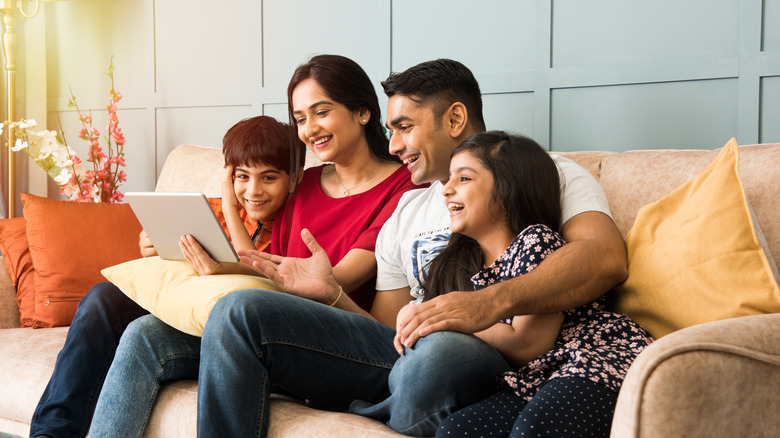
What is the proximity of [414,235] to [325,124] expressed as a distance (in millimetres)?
428

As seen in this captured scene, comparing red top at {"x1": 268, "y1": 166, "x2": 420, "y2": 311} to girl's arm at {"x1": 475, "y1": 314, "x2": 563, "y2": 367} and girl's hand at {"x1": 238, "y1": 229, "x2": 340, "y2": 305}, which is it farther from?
girl's arm at {"x1": 475, "y1": 314, "x2": 563, "y2": 367}

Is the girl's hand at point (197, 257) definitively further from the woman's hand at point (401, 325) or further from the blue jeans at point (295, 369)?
the woman's hand at point (401, 325)

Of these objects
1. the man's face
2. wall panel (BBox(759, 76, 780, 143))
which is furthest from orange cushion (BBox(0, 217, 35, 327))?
wall panel (BBox(759, 76, 780, 143))

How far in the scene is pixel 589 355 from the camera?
124 centimetres

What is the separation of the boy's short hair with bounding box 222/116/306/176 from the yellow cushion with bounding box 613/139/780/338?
98cm

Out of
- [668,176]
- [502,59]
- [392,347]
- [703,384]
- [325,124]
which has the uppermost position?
[502,59]

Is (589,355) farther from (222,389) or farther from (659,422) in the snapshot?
(222,389)

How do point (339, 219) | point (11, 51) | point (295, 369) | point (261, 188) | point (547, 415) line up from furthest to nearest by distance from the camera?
point (11, 51)
point (261, 188)
point (339, 219)
point (295, 369)
point (547, 415)

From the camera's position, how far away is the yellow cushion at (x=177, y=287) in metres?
1.52

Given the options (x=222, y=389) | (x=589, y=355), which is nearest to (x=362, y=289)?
(x=222, y=389)

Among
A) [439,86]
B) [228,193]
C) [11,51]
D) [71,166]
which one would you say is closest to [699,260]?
[439,86]

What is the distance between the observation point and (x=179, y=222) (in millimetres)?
1686

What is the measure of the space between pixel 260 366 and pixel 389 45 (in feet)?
5.44

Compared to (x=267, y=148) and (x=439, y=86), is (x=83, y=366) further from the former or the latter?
(x=439, y=86)
